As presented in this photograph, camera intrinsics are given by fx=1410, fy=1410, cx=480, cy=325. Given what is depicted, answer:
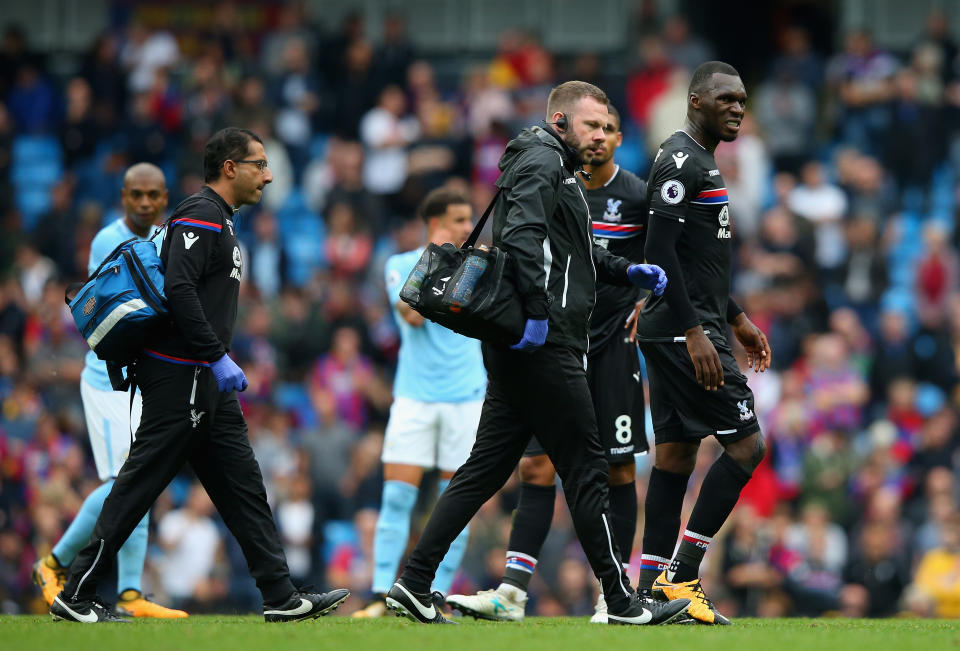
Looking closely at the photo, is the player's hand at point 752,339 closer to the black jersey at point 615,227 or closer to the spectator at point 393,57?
the black jersey at point 615,227

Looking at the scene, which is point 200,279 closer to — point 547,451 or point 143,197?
point 143,197

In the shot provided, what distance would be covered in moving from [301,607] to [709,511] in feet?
7.58

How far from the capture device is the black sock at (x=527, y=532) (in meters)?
8.27

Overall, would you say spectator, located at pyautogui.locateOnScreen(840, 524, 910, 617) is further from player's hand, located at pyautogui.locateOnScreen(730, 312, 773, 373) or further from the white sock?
the white sock

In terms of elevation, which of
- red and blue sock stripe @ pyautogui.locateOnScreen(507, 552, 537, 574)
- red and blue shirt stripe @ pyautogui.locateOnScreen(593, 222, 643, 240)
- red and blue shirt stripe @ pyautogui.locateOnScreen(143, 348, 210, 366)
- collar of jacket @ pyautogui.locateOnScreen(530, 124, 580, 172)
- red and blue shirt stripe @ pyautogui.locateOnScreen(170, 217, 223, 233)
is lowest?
red and blue sock stripe @ pyautogui.locateOnScreen(507, 552, 537, 574)

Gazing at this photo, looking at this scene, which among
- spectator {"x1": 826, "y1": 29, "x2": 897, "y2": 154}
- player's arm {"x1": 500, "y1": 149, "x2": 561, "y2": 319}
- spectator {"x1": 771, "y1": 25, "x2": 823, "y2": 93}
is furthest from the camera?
spectator {"x1": 771, "y1": 25, "x2": 823, "y2": 93}

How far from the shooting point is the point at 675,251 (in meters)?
7.69

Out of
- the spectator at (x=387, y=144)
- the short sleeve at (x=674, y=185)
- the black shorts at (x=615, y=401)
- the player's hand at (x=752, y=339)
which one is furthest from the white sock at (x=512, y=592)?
the spectator at (x=387, y=144)

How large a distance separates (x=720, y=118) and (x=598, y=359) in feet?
5.47

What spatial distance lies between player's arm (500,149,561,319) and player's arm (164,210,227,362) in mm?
1598

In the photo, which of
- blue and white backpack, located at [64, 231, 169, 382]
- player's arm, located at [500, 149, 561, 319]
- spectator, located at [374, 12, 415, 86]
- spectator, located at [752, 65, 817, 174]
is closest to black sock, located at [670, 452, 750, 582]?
player's arm, located at [500, 149, 561, 319]

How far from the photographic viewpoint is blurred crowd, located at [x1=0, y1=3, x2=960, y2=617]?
13.7m

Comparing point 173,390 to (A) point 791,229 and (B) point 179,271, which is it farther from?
(A) point 791,229

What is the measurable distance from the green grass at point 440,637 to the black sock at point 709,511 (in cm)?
43
